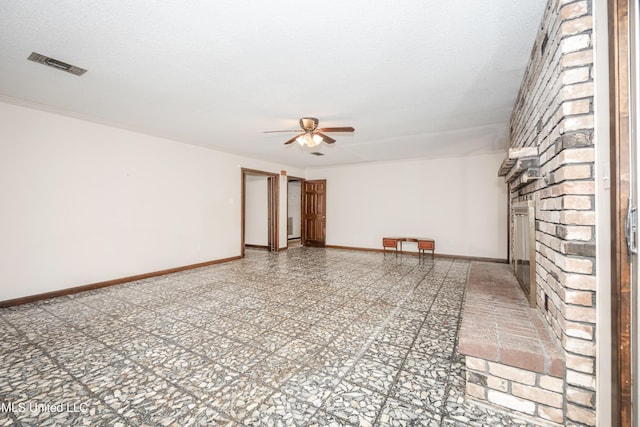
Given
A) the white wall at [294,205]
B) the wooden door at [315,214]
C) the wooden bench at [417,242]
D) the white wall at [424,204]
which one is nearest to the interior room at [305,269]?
the white wall at [424,204]

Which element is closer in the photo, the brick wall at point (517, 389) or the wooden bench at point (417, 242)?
the brick wall at point (517, 389)

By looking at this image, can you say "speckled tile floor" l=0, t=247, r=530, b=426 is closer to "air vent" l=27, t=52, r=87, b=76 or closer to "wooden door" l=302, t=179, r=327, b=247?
"air vent" l=27, t=52, r=87, b=76

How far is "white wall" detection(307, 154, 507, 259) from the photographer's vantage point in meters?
6.12

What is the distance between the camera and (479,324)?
74.5 inches

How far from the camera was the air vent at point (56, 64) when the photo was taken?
234cm

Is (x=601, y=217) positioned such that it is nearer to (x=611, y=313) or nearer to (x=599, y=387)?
(x=611, y=313)

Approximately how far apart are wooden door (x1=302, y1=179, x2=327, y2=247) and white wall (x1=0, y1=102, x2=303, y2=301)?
3.35 m

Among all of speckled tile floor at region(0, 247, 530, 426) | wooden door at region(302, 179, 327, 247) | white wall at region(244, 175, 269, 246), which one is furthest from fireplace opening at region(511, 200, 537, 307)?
white wall at region(244, 175, 269, 246)

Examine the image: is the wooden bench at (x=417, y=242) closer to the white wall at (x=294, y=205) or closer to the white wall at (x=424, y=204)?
the white wall at (x=424, y=204)

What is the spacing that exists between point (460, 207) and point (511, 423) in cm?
561

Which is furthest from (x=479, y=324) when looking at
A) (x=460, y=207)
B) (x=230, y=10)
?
(x=460, y=207)

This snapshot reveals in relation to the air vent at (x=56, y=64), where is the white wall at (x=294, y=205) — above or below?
below

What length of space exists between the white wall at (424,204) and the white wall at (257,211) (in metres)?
1.85

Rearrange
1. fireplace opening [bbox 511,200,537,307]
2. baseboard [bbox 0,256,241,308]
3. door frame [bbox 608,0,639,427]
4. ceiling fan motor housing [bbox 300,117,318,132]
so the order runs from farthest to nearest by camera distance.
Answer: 1. ceiling fan motor housing [bbox 300,117,318,132]
2. baseboard [bbox 0,256,241,308]
3. fireplace opening [bbox 511,200,537,307]
4. door frame [bbox 608,0,639,427]
